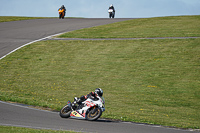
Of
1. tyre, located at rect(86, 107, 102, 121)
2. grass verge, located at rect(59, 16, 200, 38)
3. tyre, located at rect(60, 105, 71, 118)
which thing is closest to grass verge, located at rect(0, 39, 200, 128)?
tyre, located at rect(86, 107, 102, 121)

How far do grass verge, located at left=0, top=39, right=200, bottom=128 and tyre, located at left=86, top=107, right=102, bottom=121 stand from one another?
1.65 meters

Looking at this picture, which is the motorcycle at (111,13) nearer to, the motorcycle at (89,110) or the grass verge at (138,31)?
the grass verge at (138,31)

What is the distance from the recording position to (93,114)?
12789mm

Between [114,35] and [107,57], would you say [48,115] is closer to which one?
[107,57]

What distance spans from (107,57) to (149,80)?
6243mm

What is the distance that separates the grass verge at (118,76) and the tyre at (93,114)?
1.65 meters

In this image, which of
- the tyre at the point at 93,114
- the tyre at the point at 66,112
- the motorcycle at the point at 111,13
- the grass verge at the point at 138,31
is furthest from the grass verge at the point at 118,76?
the motorcycle at the point at 111,13

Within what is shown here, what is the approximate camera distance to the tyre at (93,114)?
1265 cm

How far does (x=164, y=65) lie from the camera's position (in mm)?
24859

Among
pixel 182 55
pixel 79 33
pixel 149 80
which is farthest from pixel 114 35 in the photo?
pixel 149 80

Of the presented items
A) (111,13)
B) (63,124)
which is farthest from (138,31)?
(63,124)

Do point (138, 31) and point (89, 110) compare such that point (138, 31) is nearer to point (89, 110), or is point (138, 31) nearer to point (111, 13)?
point (111, 13)

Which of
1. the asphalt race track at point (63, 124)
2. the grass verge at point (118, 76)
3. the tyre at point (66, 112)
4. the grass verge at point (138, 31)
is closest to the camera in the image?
the asphalt race track at point (63, 124)

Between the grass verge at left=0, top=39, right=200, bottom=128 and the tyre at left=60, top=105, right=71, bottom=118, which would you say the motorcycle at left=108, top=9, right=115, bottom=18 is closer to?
the grass verge at left=0, top=39, right=200, bottom=128
